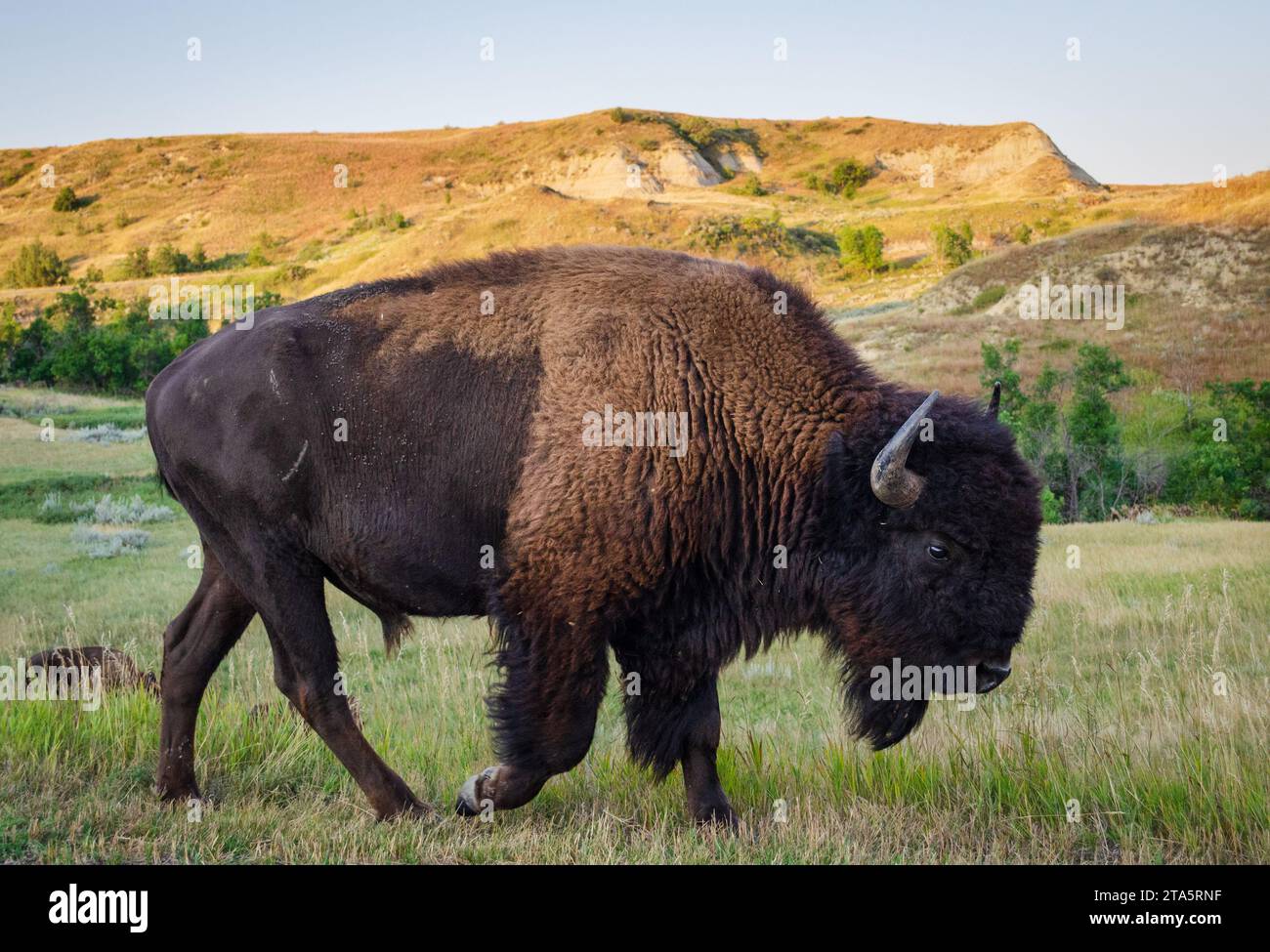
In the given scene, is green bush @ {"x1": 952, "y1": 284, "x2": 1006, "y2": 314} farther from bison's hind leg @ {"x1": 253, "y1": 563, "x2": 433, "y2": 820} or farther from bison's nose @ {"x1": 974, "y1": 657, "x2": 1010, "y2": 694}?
bison's hind leg @ {"x1": 253, "y1": 563, "x2": 433, "y2": 820}

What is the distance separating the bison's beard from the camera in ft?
17.1

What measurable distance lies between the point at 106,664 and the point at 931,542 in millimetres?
6130

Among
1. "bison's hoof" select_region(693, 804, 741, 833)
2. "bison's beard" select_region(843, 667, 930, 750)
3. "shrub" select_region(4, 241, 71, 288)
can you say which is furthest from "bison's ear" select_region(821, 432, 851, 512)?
"shrub" select_region(4, 241, 71, 288)

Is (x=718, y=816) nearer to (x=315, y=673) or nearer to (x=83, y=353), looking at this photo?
(x=315, y=673)

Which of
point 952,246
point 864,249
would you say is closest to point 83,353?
point 864,249

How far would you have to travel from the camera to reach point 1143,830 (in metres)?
4.76

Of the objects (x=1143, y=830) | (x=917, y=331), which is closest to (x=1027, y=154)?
(x=917, y=331)

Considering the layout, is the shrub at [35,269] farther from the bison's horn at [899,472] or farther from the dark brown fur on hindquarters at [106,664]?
the bison's horn at [899,472]

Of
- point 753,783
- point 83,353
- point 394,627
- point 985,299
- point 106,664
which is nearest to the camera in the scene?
point 394,627

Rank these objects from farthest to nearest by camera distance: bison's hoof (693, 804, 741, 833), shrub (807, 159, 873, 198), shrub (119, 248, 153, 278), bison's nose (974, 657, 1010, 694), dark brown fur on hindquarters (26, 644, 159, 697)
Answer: shrub (807, 159, 873, 198) < shrub (119, 248, 153, 278) < dark brown fur on hindquarters (26, 644, 159, 697) < bison's hoof (693, 804, 741, 833) < bison's nose (974, 657, 1010, 694)

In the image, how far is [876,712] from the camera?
207 inches

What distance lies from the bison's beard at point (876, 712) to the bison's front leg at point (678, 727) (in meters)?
0.71

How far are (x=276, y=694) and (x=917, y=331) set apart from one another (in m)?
41.8

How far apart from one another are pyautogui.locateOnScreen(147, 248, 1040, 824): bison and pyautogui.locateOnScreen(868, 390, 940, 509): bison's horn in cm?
1
